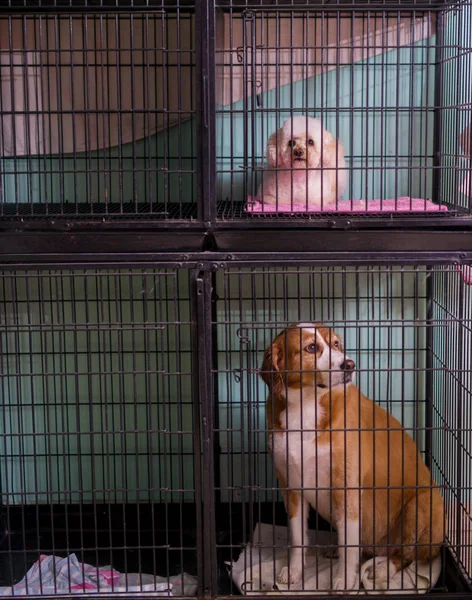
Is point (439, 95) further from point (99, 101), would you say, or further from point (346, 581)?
point (346, 581)

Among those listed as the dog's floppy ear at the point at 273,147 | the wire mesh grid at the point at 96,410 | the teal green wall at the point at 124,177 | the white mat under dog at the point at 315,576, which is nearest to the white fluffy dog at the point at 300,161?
the dog's floppy ear at the point at 273,147

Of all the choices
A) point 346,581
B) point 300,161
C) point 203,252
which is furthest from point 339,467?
point 300,161

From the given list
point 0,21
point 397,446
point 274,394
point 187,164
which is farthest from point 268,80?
point 397,446

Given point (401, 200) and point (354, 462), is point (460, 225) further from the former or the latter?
point (354, 462)

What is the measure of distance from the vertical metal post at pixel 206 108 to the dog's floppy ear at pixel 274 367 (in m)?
0.44

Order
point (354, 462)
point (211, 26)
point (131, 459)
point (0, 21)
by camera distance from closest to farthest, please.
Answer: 1. point (211, 26)
2. point (354, 462)
3. point (0, 21)
4. point (131, 459)

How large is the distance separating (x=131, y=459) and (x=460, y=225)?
1.53 m

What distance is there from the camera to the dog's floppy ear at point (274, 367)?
7.76 feet

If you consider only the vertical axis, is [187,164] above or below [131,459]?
above

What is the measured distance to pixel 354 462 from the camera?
239cm

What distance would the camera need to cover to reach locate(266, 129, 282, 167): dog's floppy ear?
8.45 ft

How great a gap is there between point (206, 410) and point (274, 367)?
248 mm

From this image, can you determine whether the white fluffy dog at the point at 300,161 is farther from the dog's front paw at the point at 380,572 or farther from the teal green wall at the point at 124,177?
the dog's front paw at the point at 380,572

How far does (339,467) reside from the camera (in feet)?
7.84
